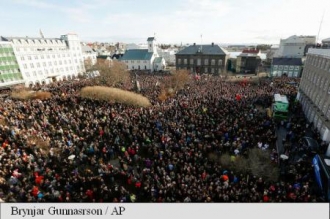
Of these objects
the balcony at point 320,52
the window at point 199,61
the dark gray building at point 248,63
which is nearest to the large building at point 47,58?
the window at point 199,61

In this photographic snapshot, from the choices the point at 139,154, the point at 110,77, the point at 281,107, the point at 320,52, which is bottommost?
the point at 139,154

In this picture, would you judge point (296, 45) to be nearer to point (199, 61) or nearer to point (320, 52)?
point (199, 61)

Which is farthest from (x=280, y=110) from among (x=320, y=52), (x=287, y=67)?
(x=287, y=67)

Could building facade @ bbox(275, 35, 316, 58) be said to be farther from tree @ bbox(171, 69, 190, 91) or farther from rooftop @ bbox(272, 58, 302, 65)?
tree @ bbox(171, 69, 190, 91)

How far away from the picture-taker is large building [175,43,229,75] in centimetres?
5803

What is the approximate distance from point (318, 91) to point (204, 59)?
39291 mm

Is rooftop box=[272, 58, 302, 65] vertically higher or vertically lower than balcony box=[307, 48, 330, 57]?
lower

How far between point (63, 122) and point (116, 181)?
33.6 feet

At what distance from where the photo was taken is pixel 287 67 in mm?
52656

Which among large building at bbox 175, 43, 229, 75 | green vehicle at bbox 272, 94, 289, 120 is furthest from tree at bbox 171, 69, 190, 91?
large building at bbox 175, 43, 229, 75

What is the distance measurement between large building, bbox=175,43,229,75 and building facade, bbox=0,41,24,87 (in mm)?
40748

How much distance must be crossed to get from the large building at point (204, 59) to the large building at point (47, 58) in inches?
1249

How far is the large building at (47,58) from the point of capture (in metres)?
45.7

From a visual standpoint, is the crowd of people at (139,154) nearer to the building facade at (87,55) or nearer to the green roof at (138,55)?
the green roof at (138,55)
